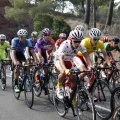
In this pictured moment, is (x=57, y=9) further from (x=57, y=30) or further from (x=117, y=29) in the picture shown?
(x=117, y=29)

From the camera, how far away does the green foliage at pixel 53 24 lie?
1056 inches

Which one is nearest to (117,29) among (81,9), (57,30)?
(57,30)

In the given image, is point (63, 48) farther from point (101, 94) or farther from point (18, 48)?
point (18, 48)

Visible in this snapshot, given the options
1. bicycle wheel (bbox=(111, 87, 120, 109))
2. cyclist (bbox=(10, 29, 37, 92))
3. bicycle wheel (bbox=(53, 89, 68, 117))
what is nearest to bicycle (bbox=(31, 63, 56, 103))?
bicycle wheel (bbox=(53, 89, 68, 117))

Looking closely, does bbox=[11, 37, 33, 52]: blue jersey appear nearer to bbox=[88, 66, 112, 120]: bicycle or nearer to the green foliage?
bbox=[88, 66, 112, 120]: bicycle

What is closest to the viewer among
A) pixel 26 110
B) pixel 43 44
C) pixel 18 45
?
pixel 26 110

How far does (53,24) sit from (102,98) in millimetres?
21537

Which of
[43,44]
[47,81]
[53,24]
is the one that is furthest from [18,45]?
[53,24]

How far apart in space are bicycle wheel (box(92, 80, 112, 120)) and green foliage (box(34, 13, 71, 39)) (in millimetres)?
20354

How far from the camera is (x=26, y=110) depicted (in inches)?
285

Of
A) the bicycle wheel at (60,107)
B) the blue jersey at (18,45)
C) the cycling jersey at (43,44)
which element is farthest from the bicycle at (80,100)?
the cycling jersey at (43,44)

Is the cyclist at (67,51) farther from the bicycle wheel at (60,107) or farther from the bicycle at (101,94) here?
the bicycle at (101,94)

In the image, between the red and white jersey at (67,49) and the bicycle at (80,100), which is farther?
the red and white jersey at (67,49)

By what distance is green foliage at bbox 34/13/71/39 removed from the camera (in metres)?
26.8
